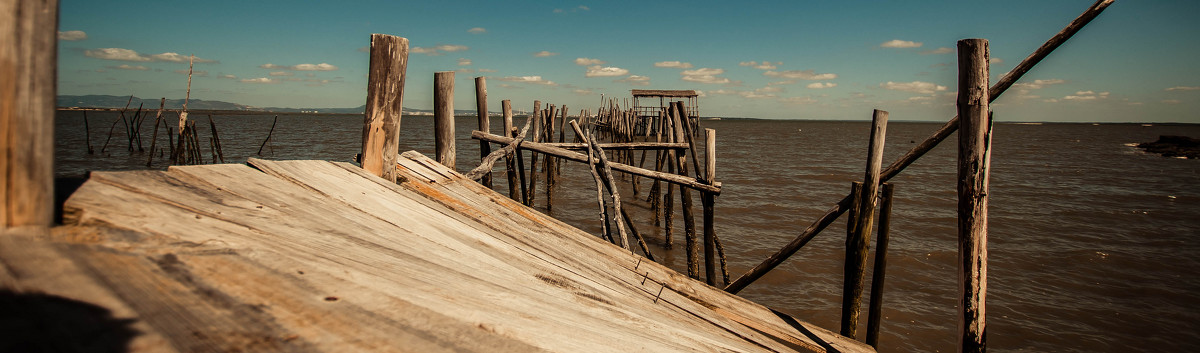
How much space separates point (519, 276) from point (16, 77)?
4.70 ft

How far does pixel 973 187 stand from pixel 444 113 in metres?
3.68

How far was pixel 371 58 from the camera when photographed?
3.02 m

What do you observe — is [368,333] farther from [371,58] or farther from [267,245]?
[371,58]

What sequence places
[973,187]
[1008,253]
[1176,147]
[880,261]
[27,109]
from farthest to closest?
[1176,147]
[1008,253]
[880,261]
[973,187]
[27,109]

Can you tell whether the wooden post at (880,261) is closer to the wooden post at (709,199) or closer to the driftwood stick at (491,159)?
the wooden post at (709,199)

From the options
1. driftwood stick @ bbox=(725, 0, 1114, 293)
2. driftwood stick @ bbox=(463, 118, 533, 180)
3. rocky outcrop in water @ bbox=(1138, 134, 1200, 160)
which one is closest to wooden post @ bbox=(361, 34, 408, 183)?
driftwood stick @ bbox=(463, 118, 533, 180)

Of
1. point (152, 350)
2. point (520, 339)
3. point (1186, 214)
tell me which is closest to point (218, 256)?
point (152, 350)

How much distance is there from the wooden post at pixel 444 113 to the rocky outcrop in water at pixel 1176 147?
31453 millimetres

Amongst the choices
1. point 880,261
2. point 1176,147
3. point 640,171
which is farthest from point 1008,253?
point 1176,147

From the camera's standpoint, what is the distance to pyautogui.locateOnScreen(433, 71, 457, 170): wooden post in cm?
445

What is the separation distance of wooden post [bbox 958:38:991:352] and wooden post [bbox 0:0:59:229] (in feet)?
11.0

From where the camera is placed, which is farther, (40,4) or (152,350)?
(40,4)

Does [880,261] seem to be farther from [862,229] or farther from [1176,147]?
[1176,147]

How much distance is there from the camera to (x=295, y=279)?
50.9 inches
